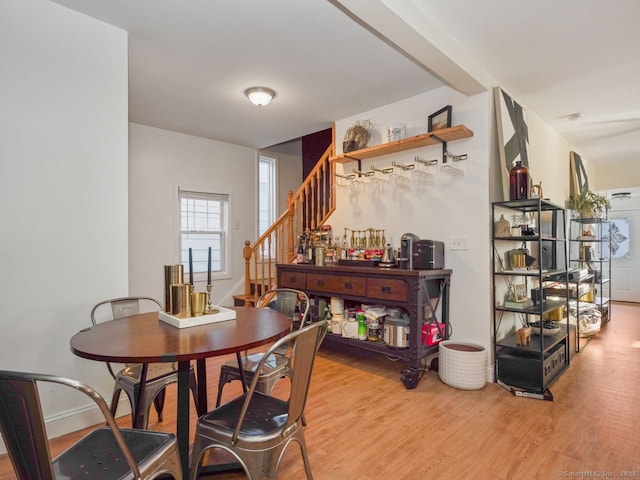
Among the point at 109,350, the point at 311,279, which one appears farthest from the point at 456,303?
the point at 109,350

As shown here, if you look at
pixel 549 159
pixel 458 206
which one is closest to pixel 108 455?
pixel 458 206

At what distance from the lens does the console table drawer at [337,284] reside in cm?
325

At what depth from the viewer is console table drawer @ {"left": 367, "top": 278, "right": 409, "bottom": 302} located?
2.92m

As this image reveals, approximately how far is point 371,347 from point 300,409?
1740mm

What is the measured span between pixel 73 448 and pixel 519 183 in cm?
324

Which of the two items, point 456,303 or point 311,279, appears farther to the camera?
point 311,279

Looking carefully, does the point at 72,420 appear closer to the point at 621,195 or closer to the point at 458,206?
the point at 458,206

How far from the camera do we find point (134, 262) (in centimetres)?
446

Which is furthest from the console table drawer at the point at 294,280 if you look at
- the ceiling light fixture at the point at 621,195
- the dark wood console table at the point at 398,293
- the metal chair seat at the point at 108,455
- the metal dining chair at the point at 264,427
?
the ceiling light fixture at the point at 621,195

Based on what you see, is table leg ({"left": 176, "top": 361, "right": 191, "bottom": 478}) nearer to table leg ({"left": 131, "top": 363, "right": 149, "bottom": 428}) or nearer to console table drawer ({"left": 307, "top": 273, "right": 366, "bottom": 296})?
table leg ({"left": 131, "top": 363, "right": 149, "bottom": 428})

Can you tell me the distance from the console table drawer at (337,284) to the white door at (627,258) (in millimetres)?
7007

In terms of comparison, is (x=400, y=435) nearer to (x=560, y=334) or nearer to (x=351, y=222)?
(x=560, y=334)

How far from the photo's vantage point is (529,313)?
282cm

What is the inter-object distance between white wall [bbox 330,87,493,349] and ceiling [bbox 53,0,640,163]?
0.20 m
